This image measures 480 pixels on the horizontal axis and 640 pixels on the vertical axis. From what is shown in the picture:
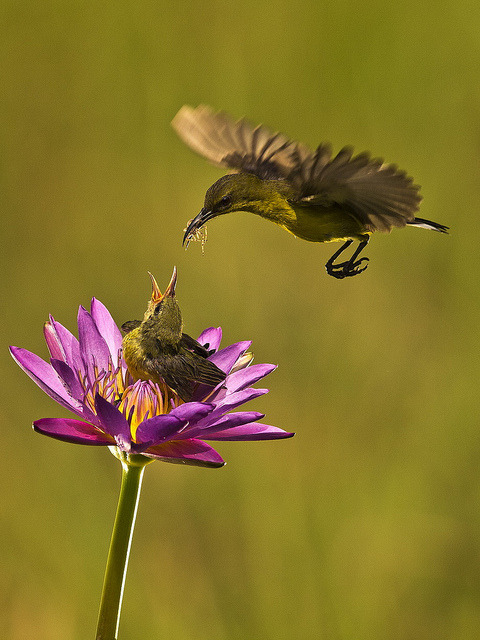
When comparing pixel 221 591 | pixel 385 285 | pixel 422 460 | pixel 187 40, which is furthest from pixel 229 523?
pixel 187 40

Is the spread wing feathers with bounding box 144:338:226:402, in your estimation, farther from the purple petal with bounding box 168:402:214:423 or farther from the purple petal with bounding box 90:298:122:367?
the purple petal with bounding box 90:298:122:367

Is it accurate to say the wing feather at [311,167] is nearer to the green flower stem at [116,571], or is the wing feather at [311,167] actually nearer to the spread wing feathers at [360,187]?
the spread wing feathers at [360,187]

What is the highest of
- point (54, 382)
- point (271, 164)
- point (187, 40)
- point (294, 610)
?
point (187, 40)

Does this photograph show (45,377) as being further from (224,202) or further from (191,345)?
(224,202)

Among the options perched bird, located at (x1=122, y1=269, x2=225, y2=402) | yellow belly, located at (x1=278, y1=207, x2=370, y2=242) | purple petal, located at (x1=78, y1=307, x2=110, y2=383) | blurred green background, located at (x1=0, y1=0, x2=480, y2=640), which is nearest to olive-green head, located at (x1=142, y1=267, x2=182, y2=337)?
perched bird, located at (x1=122, y1=269, x2=225, y2=402)

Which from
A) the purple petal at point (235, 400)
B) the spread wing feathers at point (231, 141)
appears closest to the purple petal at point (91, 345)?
the purple petal at point (235, 400)

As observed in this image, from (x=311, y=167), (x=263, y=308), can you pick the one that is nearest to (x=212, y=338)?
(x=311, y=167)

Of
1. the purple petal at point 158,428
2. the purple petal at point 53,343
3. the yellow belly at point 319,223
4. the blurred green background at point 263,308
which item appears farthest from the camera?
the blurred green background at point 263,308

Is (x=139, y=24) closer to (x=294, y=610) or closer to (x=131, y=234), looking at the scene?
(x=131, y=234)
